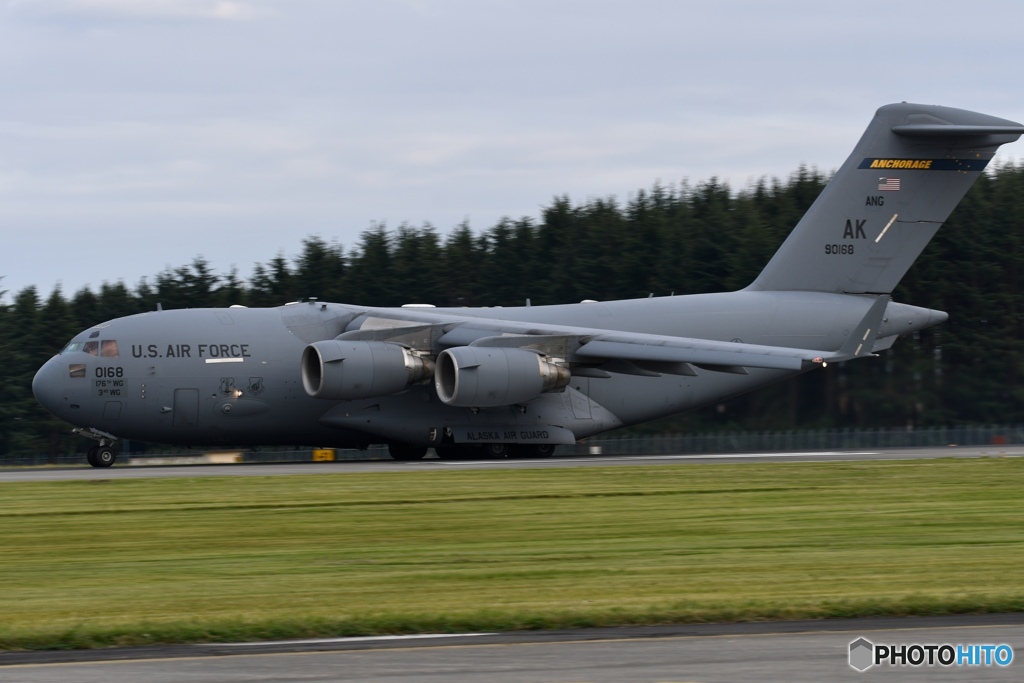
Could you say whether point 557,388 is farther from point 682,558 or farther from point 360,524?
point 682,558

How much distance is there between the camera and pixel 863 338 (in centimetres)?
2866

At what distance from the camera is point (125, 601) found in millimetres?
11586

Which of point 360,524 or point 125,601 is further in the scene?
point 360,524

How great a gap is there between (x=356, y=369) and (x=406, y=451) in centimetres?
417

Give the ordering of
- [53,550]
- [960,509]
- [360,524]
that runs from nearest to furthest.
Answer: [53,550] < [360,524] < [960,509]

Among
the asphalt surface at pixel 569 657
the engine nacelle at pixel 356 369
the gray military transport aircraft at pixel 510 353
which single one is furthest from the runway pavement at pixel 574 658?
the engine nacelle at pixel 356 369

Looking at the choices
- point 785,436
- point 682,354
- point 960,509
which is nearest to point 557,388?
point 682,354

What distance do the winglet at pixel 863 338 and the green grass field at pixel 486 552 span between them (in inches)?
184

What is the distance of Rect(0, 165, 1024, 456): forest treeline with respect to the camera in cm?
3719

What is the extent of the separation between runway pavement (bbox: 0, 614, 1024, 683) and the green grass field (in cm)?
48

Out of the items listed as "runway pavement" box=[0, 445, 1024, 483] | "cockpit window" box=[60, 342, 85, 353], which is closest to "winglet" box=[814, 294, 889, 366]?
"runway pavement" box=[0, 445, 1024, 483]

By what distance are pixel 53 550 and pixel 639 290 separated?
3775 centimetres

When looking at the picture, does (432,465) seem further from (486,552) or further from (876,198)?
(876,198)

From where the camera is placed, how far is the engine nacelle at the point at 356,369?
2920 cm
